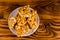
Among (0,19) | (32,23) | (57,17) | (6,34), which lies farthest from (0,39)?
(57,17)

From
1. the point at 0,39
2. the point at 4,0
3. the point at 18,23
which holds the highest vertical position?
the point at 4,0

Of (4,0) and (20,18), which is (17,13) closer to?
(20,18)

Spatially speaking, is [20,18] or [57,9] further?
[57,9]

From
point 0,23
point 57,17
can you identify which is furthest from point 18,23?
point 57,17

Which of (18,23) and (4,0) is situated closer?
(18,23)

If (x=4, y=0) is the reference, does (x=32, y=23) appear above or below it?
below

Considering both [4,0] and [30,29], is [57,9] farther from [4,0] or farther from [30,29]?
[4,0]
